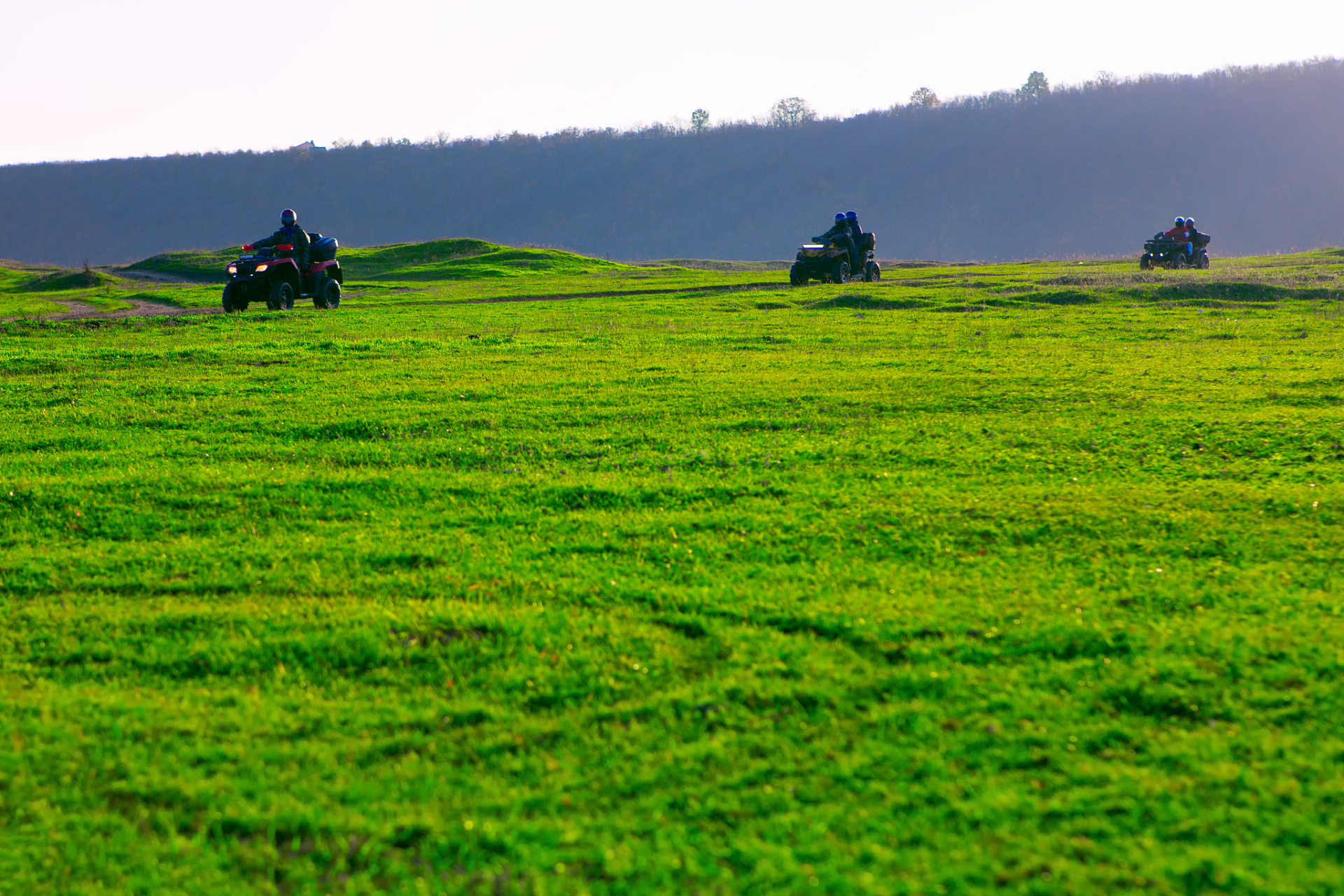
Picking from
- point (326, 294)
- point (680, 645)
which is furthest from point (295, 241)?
point (680, 645)

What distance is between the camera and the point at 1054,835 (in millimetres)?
3328

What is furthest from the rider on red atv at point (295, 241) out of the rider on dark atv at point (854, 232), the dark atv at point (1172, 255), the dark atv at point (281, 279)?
the dark atv at point (1172, 255)

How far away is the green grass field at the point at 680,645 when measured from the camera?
3354 millimetres

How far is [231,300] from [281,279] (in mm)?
1410

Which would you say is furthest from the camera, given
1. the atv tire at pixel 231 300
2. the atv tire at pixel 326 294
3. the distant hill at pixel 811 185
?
the distant hill at pixel 811 185

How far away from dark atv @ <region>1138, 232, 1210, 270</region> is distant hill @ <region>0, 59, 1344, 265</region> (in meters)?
77.1

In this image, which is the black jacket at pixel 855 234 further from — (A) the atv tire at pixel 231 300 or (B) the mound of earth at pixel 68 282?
(B) the mound of earth at pixel 68 282

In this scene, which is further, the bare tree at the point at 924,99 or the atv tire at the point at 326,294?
the bare tree at the point at 924,99

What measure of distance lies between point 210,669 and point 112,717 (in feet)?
1.87

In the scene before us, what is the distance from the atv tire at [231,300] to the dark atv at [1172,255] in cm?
3454

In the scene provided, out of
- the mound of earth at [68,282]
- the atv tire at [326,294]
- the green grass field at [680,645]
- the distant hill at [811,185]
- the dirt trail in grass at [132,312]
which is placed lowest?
the green grass field at [680,645]

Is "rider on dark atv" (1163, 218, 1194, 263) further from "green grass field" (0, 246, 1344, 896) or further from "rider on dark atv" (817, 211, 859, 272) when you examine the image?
"green grass field" (0, 246, 1344, 896)

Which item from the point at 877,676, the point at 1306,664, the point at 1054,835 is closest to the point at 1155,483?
the point at 1306,664

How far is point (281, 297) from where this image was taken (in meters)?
25.2
